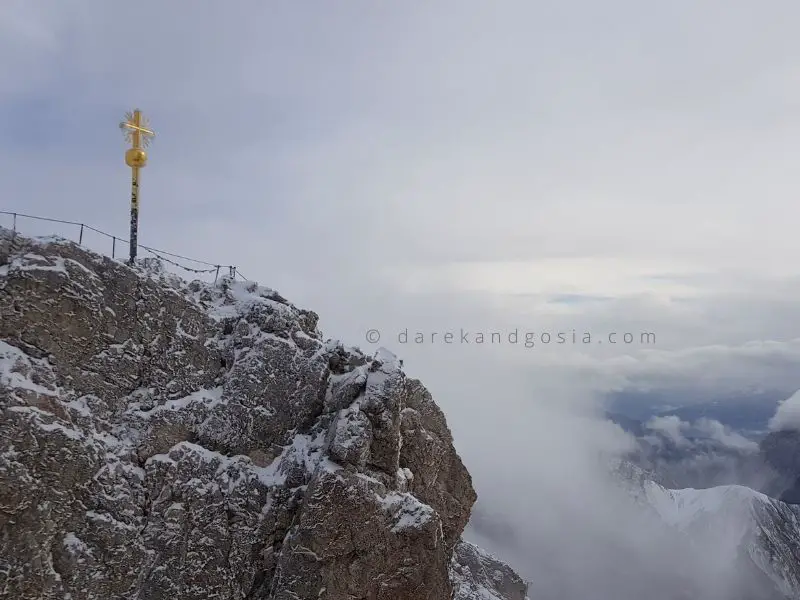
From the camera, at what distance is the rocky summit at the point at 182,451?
2688cm

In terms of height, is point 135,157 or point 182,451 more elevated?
point 135,157

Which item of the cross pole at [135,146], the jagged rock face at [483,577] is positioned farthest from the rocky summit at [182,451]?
the jagged rock face at [483,577]

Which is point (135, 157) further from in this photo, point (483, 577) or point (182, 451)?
point (483, 577)

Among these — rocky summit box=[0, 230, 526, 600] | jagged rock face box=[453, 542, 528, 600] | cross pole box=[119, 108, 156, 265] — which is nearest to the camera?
rocky summit box=[0, 230, 526, 600]

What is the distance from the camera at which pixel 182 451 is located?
30.2 metres

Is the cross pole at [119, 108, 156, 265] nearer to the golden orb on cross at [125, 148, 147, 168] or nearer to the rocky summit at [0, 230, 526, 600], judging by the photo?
the golden orb on cross at [125, 148, 147, 168]

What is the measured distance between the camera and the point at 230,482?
30.5 metres

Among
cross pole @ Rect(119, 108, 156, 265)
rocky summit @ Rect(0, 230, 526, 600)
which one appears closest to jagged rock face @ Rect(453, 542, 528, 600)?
rocky summit @ Rect(0, 230, 526, 600)

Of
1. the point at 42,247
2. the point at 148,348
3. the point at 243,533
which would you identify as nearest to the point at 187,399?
the point at 148,348

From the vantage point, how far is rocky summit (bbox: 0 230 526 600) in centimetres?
2688

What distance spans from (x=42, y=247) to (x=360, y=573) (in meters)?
22.9

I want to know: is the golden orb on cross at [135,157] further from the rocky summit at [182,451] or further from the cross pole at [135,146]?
the rocky summit at [182,451]

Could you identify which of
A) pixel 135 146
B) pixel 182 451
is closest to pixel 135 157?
pixel 135 146

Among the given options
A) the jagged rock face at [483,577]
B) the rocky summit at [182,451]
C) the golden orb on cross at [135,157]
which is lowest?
the jagged rock face at [483,577]
